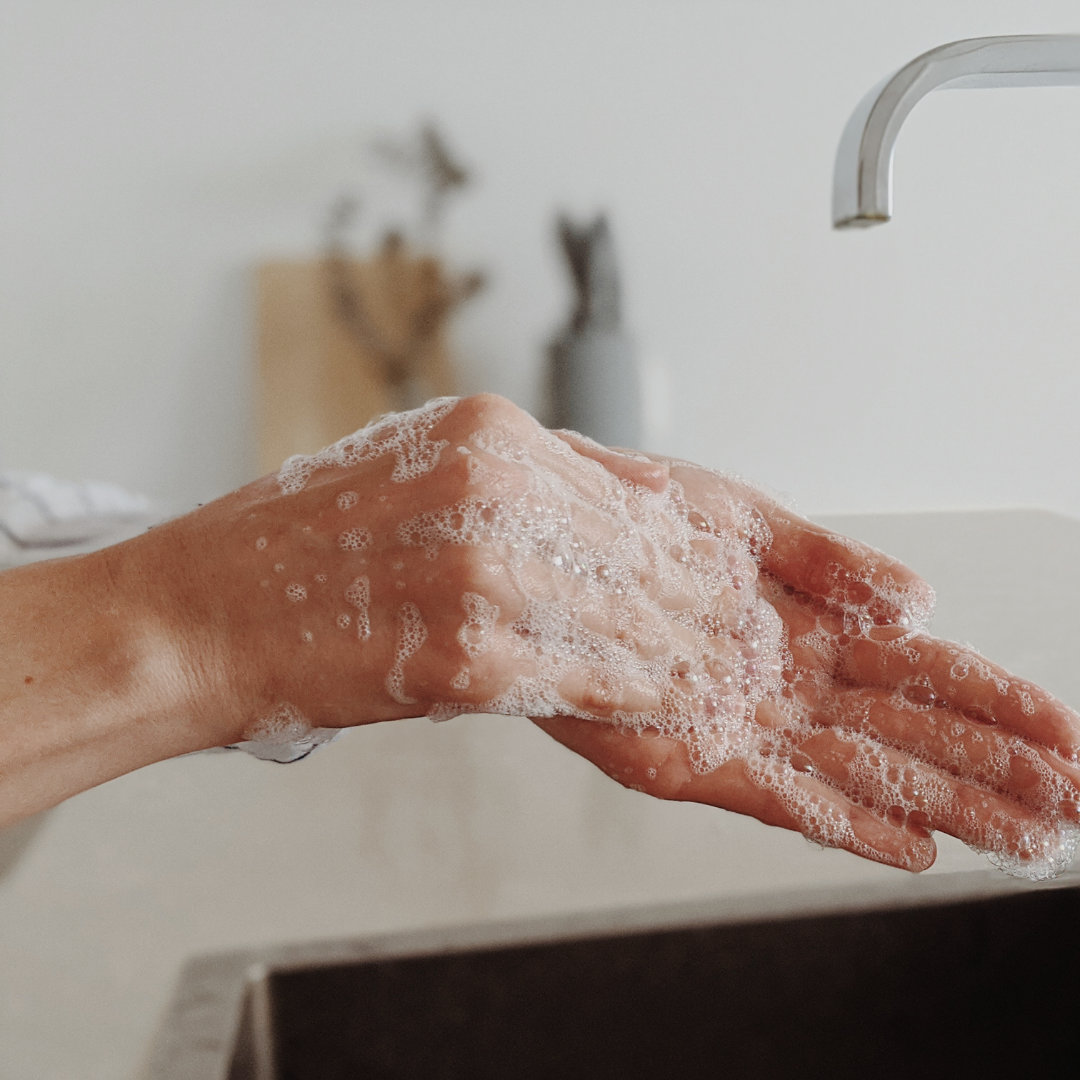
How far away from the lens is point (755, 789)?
0.40 m

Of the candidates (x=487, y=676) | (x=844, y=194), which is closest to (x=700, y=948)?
(x=487, y=676)

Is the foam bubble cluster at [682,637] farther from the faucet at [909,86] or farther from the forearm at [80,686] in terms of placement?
the faucet at [909,86]

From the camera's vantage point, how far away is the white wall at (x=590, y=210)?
116cm

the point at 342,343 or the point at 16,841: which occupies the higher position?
the point at 342,343

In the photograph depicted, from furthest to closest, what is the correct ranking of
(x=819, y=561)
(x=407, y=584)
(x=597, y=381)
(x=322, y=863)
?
1. (x=597, y=381)
2. (x=322, y=863)
3. (x=819, y=561)
4. (x=407, y=584)

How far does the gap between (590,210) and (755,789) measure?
99 centimetres

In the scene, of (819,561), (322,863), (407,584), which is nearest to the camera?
(407,584)

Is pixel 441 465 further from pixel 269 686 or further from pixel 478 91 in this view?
pixel 478 91

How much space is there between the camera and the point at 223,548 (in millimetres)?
357

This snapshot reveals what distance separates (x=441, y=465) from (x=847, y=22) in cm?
118

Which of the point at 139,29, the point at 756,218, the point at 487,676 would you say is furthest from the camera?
the point at 756,218

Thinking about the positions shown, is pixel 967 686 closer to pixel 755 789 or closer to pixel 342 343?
pixel 755 789

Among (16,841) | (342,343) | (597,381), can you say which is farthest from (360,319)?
(16,841)

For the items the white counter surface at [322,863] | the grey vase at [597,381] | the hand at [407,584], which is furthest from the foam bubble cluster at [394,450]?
the grey vase at [597,381]
